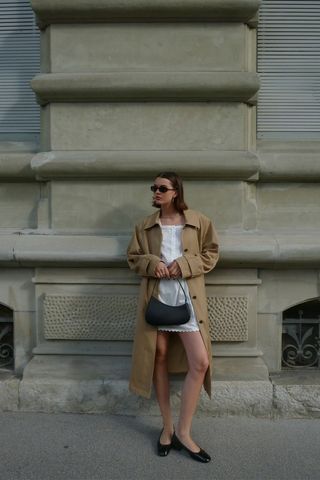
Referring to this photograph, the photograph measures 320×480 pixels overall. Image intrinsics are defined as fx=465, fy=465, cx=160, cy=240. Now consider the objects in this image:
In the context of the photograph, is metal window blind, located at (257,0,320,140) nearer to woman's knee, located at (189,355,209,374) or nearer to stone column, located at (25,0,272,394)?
stone column, located at (25,0,272,394)

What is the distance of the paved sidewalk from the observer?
317 centimetres

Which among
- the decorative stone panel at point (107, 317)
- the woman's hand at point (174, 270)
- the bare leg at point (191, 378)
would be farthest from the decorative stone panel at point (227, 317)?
the woman's hand at point (174, 270)

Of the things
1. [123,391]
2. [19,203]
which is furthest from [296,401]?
[19,203]

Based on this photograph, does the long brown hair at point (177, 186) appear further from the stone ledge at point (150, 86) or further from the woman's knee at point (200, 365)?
the woman's knee at point (200, 365)

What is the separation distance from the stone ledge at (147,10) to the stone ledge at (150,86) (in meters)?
0.47

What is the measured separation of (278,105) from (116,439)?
10.7ft

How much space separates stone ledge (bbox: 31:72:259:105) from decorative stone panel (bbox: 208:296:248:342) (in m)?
1.72

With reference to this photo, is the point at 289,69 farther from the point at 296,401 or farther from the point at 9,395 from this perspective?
the point at 9,395

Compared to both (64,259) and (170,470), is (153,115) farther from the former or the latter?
(170,470)

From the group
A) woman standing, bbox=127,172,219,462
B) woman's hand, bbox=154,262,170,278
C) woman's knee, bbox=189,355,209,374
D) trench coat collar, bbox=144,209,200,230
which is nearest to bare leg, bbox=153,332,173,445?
woman standing, bbox=127,172,219,462

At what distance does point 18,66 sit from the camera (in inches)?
177

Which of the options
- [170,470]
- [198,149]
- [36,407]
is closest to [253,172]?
[198,149]

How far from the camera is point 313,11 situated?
430cm

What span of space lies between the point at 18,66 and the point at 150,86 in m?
1.47
